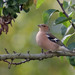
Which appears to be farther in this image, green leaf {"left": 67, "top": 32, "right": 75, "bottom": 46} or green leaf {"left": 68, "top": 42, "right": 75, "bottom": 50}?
green leaf {"left": 67, "top": 32, "right": 75, "bottom": 46}

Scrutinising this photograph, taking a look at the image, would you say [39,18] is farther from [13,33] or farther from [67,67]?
[67,67]

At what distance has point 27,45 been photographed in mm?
9633


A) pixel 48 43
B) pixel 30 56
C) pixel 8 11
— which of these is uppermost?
pixel 8 11

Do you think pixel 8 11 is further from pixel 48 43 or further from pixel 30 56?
pixel 48 43

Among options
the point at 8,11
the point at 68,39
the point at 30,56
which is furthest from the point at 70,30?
the point at 8,11

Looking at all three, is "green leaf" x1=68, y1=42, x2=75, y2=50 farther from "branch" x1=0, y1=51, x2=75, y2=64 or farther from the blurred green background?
the blurred green background

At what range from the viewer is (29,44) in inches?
379

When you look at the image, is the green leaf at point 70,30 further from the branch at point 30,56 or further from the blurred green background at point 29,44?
the blurred green background at point 29,44

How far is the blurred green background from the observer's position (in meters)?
9.63

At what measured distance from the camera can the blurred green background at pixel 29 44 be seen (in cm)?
963

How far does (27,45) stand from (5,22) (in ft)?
18.0

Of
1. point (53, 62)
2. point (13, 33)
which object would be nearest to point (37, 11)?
point (13, 33)

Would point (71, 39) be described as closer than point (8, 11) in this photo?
No

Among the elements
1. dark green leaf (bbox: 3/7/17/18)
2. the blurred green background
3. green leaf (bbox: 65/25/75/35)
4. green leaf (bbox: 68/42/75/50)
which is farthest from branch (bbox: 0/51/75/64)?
the blurred green background
